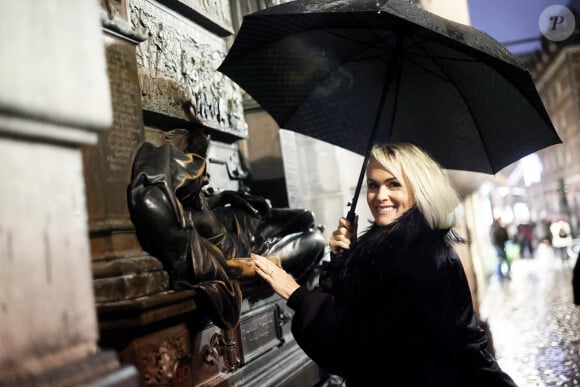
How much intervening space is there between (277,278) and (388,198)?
585mm

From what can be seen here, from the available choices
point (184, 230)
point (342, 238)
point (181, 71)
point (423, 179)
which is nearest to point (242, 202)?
point (181, 71)

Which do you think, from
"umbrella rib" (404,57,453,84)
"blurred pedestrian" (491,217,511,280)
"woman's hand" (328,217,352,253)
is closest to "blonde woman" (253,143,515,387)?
"woman's hand" (328,217,352,253)

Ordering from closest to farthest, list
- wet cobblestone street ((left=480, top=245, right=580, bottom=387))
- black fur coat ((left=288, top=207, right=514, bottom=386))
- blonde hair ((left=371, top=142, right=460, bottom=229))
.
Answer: black fur coat ((left=288, top=207, right=514, bottom=386)), blonde hair ((left=371, top=142, right=460, bottom=229)), wet cobblestone street ((left=480, top=245, right=580, bottom=387))

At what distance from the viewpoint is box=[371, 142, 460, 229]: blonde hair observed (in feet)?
8.47

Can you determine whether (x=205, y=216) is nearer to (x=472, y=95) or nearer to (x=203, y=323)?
(x=203, y=323)

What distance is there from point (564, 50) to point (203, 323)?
4867 centimetres

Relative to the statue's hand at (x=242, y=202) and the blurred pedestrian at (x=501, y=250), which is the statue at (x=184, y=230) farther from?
the blurred pedestrian at (x=501, y=250)

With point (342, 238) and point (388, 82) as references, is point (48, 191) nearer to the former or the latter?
point (342, 238)

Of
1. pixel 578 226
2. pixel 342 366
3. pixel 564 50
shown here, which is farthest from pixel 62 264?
pixel 564 50

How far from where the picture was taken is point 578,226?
39500 mm

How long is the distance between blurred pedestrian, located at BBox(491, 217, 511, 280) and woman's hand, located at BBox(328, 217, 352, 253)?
1410cm

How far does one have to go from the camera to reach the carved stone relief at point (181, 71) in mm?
4574

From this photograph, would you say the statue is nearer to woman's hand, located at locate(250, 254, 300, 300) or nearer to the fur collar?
woman's hand, located at locate(250, 254, 300, 300)

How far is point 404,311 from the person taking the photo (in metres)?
2.41
